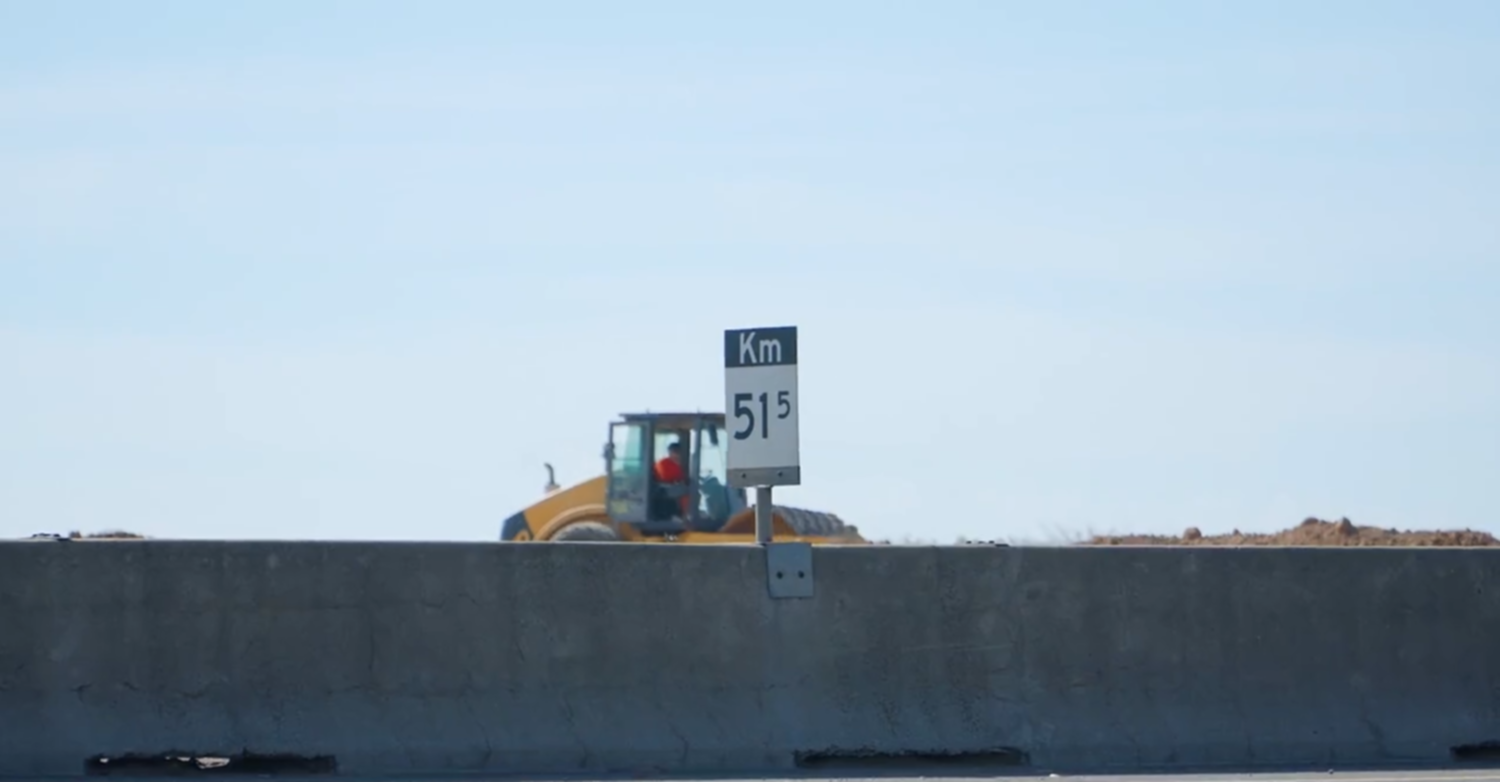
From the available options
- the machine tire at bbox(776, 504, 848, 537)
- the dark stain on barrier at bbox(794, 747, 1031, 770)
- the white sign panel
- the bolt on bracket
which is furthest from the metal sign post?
the machine tire at bbox(776, 504, 848, 537)

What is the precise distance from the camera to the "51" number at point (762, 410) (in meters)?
12.4

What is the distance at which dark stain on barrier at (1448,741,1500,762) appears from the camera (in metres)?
12.7

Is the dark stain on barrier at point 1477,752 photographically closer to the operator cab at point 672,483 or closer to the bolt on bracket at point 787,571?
the bolt on bracket at point 787,571

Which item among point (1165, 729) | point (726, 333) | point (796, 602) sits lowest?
point (1165, 729)

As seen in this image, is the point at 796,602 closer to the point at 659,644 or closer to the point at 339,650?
the point at 659,644

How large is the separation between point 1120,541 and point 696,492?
10011mm

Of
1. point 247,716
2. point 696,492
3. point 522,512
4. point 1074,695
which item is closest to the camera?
point 247,716

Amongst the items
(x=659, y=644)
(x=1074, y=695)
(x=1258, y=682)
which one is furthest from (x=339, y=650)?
(x=1258, y=682)

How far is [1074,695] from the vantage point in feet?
40.3

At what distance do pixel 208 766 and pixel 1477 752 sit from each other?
7667mm

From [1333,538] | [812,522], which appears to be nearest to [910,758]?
[812,522]

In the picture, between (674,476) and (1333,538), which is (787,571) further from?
A: (1333,538)

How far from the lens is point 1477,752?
12.8 metres

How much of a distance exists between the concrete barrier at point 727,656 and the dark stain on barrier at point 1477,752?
0.06 meters
